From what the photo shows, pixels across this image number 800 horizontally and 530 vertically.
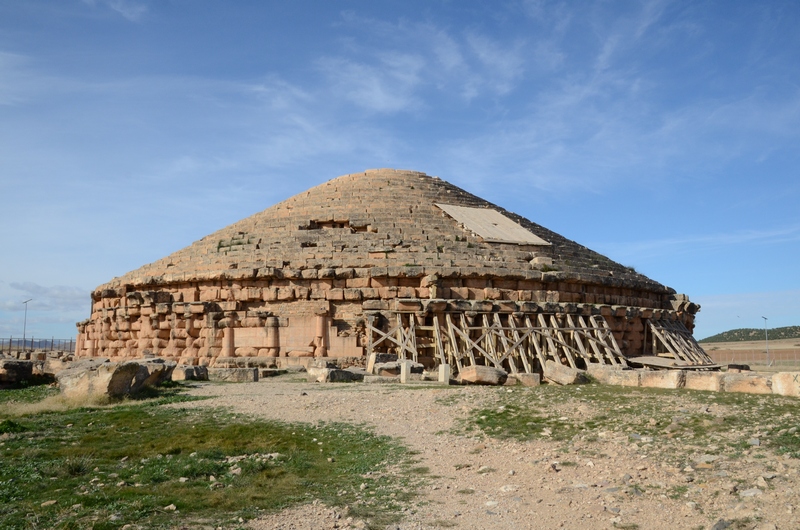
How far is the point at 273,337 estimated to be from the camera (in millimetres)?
20547

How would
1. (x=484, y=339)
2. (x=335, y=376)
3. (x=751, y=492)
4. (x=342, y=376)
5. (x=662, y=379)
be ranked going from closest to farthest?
(x=751, y=492)
(x=662, y=379)
(x=335, y=376)
(x=342, y=376)
(x=484, y=339)

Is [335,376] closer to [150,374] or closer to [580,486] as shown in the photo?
[150,374]

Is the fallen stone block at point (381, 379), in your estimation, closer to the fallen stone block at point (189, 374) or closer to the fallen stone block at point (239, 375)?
the fallen stone block at point (239, 375)

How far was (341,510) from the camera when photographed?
6.72 meters

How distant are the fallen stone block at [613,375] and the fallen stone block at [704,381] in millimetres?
1159

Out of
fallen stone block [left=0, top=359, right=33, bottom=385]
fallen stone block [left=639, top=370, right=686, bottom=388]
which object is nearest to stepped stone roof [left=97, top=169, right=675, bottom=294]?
fallen stone block [left=0, top=359, right=33, bottom=385]

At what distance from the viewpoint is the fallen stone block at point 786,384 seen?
12.3m

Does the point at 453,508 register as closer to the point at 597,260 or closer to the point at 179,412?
the point at 179,412

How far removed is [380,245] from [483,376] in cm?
741

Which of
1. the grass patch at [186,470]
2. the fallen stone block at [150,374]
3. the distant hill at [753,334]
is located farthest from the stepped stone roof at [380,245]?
the distant hill at [753,334]

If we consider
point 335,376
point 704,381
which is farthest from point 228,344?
A: point 704,381

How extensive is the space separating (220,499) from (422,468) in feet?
7.75

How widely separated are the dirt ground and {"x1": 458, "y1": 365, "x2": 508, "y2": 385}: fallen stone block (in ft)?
13.8

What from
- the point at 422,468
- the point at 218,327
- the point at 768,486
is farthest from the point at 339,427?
the point at 218,327
